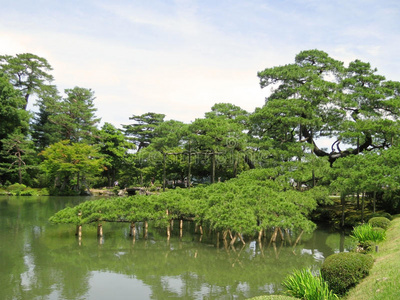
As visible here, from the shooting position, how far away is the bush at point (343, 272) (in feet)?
28.6

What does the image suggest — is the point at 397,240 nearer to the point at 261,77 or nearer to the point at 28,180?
the point at 261,77

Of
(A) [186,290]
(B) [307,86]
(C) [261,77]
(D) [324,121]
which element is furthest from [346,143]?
(A) [186,290]

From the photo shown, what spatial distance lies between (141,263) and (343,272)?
7940mm

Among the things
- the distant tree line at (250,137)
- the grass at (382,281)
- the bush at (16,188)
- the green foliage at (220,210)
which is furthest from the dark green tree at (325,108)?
the bush at (16,188)

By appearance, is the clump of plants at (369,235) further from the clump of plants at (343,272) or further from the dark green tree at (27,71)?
the dark green tree at (27,71)

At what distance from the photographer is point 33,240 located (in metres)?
16.8

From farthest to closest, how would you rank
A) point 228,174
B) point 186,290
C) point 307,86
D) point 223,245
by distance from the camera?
point 228,174
point 307,86
point 223,245
point 186,290

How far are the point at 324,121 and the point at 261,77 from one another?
264 inches

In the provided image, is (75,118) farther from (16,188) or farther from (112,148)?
(16,188)

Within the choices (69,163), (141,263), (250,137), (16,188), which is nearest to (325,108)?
(250,137)

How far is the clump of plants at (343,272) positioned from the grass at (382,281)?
19 centimetres

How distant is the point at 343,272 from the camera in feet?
28.6

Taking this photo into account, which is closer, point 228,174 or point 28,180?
point 228,174

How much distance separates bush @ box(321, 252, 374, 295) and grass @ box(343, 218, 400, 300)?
0.62 ft
